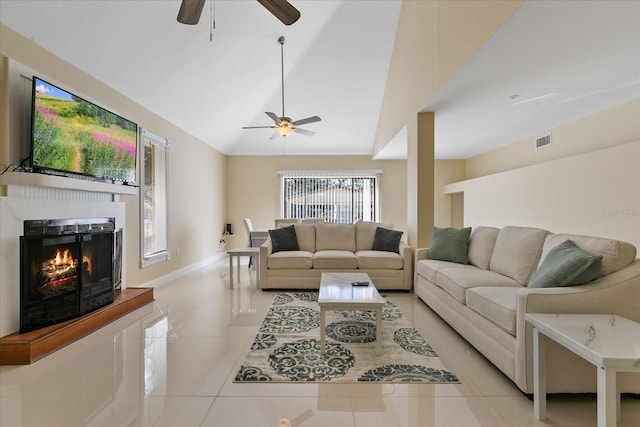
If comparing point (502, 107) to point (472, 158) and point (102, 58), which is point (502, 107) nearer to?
point (472, 158)

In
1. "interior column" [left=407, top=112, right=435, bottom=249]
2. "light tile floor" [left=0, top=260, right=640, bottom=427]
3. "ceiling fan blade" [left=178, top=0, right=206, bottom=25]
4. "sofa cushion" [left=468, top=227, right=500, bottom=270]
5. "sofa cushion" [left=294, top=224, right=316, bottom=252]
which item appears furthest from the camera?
"sofa cushion" [left=294, top=224, right=316, bottom=252]

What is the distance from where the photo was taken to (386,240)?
486 cm

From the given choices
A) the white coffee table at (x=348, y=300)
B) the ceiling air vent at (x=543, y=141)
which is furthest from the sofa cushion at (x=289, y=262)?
→ the ceiling air vent at (x=543, y=141)

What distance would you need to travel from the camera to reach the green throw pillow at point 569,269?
1932 mm

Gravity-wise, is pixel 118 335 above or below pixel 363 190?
below

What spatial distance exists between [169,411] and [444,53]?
13.1 feet

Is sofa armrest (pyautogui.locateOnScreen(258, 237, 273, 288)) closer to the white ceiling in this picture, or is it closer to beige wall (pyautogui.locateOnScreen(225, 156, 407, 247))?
the white ceiling

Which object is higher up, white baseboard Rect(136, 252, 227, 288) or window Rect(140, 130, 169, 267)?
window Rect(140, 130, 169, 267)

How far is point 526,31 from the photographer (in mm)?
2428

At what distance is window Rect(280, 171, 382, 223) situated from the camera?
8516 mm

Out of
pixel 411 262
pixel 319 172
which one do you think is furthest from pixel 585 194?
pixel 319 172

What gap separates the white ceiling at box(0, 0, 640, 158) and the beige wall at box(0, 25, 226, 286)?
133 millimetres

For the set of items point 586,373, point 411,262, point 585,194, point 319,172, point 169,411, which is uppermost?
point 319,172

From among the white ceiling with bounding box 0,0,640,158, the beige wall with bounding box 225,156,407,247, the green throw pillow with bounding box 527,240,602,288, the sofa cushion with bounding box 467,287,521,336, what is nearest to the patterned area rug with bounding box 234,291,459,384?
the sofa cushion with bounding box 467,287,521,336
